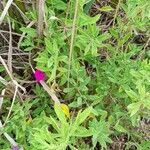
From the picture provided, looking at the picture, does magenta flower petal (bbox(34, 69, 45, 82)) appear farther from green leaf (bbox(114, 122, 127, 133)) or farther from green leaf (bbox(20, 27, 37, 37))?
green leaf (bbox(114, 122, 127, 133))

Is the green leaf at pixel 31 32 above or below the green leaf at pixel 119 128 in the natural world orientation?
above

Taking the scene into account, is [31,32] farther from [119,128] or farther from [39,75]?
[119,128]

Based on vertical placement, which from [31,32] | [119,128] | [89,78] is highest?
[31,32]

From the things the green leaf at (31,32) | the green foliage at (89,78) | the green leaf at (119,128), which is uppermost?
the green leaf at (31,32)

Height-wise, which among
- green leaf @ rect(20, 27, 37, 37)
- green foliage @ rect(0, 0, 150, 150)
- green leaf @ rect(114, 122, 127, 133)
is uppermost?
green leaf @ rect(20, 27, 37, 37)

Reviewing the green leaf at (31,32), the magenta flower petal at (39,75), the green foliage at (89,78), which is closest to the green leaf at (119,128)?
the green foliage at (89,78)

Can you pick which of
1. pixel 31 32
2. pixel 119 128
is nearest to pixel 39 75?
pixel 31 32

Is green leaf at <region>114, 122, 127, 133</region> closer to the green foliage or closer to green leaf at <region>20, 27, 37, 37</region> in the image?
the green foliage

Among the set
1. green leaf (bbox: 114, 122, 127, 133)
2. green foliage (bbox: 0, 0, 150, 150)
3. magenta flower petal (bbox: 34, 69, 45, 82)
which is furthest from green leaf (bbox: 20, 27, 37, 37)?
green leaf (bbox: 114, 122, 127, 133)

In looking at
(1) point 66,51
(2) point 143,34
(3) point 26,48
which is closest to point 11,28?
(3) point 26,48

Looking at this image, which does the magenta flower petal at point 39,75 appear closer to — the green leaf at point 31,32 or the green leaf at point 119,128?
the green leaf at point 31,32

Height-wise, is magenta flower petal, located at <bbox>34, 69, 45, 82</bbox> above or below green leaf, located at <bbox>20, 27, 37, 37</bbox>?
below
